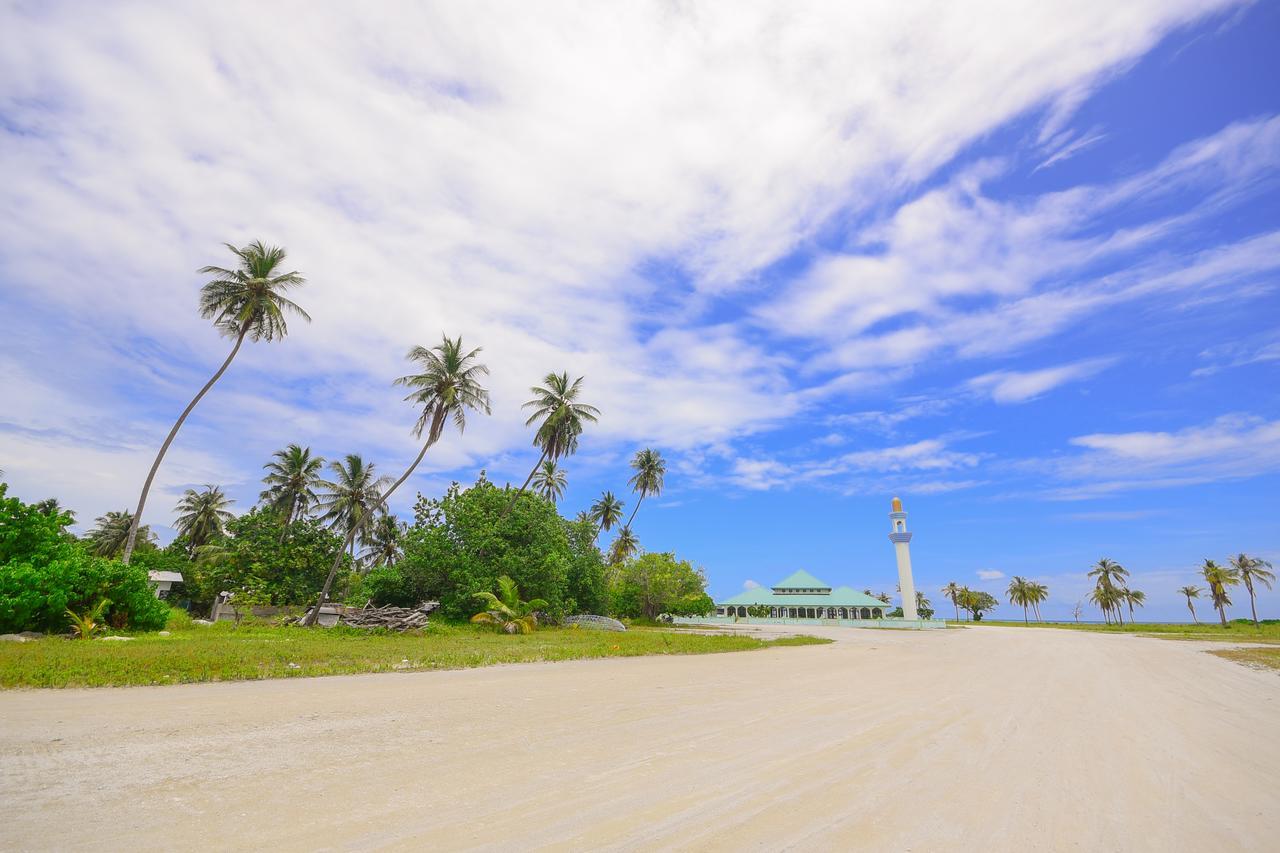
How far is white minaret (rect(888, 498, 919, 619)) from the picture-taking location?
60.0m

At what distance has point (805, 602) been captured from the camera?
73625 mm

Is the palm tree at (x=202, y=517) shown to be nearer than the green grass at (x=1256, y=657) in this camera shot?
No

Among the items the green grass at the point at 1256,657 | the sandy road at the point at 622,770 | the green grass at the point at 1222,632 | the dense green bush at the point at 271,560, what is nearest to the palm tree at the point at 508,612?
the dense green bush at the point at 271,560

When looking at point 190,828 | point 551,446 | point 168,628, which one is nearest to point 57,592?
point 168,628

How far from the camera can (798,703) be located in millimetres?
9789

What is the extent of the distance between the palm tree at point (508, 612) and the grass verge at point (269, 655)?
1.99 metres

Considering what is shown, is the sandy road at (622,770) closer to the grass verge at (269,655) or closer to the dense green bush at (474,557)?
the grass verge at (269,655)

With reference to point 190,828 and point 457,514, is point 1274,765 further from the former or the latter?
point 457,514

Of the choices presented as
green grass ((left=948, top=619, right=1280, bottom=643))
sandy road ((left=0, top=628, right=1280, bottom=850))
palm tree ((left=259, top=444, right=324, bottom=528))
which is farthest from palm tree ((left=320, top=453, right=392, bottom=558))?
green grass ((left=948, top=619, right=1280, bottom=643))

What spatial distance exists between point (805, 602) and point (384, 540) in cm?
5124

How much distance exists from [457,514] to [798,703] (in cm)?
2682

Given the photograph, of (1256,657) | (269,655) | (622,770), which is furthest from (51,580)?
(1256,657)

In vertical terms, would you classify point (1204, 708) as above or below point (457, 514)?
below

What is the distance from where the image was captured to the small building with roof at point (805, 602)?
237 ft
